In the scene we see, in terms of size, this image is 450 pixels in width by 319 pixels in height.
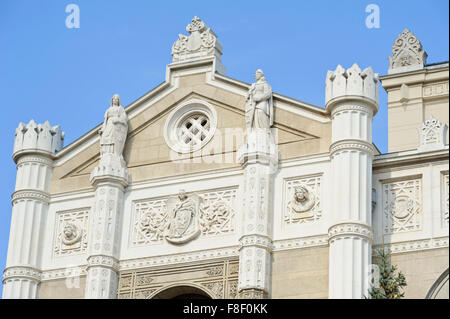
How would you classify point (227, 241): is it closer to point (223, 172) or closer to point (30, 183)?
point (223, 172)

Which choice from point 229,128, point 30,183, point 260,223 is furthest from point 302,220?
point 30,183

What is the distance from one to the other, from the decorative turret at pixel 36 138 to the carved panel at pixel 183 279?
448 centimetres

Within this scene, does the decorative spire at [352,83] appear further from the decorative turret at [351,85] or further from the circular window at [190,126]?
the circular window at [190,126]

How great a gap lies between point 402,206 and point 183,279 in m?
5.64

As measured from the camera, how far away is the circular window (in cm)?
4041

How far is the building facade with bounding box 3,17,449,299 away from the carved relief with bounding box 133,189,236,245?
0.04 m

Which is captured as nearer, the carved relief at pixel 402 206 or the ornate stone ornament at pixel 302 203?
the carved relief at pixel 402 206

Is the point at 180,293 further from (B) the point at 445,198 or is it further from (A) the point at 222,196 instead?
(B) the point at 445,198

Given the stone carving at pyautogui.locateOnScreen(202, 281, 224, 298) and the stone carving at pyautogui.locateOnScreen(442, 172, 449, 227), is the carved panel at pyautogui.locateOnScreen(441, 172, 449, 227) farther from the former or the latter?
the stone carving at pyautogui.locateOnScreen(202, 281, 224, 298)

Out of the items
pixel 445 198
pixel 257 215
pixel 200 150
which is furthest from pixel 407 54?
pixel 257 215

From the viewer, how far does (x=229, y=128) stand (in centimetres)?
4012

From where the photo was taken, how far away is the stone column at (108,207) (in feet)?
128

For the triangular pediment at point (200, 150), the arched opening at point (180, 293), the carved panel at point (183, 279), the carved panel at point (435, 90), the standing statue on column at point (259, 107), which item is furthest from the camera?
the carved panel at point (435, 90)

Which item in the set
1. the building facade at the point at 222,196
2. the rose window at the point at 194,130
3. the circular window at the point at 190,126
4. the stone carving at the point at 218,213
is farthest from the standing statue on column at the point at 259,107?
the stone carving at the point at 218,213
